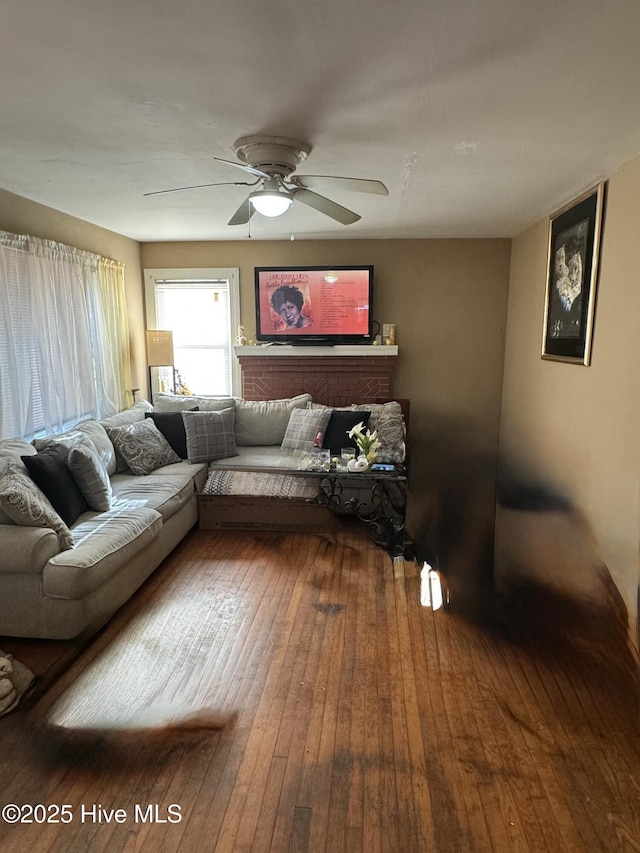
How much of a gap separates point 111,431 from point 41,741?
8.21 feet

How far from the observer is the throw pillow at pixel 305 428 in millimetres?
4496

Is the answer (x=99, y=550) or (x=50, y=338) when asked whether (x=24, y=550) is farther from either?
(x=50, y=338)

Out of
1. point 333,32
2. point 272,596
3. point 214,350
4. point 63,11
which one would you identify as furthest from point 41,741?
point 214,350

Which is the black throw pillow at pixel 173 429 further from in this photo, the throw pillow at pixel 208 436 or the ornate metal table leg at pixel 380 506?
the ornate metal table leg at pixel 380 506

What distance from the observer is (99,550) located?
270cm

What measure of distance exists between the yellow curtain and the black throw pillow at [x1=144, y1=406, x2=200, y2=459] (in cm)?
63

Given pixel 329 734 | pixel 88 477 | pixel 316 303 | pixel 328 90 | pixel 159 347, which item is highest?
pixel 328 90

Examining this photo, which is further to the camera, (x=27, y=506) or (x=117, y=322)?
(x=117, y=322)

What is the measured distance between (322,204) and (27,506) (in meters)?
2.17

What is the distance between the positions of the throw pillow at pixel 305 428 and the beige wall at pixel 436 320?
4.05ft

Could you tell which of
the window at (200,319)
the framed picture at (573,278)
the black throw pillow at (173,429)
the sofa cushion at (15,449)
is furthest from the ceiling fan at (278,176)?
the window at (200,319)

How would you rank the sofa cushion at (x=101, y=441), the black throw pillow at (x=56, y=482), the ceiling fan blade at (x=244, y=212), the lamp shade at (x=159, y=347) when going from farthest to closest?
the lamp shade at (x=159, y=347) < the sofa cushion at (x=101, y=441) < the black throw pillow at (x=56, y=482) < the ceiling fan blade at (x=244, y=212)

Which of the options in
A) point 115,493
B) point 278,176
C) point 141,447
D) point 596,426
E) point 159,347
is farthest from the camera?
point 159,347

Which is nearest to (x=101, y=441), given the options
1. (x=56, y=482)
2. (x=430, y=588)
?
(x=56, y=482)
